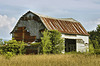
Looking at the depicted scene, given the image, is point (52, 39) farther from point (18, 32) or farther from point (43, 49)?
point (18, 32)

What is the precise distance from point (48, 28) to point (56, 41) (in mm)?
2642

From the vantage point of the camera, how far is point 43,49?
28.3 metres

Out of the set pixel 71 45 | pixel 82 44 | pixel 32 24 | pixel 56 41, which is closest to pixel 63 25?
pixel 71 45

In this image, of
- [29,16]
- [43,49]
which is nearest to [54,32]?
[43,49]

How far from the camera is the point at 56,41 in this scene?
30.0m

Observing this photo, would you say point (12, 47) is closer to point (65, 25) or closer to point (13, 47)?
point (13, 47)

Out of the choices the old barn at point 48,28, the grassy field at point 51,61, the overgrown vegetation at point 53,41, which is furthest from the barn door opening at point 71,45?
the grassy field at point 51,61

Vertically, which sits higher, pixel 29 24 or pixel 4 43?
pixel 29 24

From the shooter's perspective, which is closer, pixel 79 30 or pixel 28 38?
pixel 28 38

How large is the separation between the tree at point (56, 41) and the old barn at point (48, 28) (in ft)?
5.13

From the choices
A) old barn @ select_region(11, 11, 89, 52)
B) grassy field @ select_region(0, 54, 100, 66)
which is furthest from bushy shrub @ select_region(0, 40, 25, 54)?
grassy field @ select_region(0, 54, 100, 66)

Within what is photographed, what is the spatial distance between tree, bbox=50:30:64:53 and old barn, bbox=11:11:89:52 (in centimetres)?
156

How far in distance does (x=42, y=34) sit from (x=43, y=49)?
12.6 ft

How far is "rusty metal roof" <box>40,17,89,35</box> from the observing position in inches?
1278
